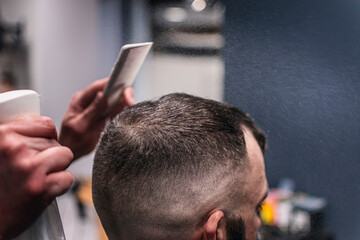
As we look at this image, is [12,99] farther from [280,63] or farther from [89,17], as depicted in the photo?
[89,17]

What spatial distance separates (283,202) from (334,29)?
137cm

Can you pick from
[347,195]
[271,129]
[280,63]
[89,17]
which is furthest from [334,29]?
[89,17]

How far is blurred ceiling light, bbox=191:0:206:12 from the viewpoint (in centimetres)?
110

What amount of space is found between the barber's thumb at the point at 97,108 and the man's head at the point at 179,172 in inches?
16.9

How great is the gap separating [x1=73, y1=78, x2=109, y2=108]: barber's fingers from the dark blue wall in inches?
21.0

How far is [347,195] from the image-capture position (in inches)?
35.1

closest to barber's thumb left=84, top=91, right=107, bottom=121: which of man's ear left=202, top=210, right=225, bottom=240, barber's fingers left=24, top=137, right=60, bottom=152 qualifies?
barber's fingers left=24, top=137, right=60, bottom=152

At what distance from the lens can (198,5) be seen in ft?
3.64

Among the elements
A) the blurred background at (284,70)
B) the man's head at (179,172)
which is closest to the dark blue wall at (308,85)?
the blurred background at (284,70)

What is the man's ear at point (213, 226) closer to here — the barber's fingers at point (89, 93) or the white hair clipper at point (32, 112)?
the white hair clipper at point (32, 112)

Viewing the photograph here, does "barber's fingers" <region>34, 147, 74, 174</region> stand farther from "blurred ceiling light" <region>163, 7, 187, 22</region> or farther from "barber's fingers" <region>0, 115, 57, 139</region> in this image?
"blurred ceiling light" <region>163, 7, 187, 22</region>

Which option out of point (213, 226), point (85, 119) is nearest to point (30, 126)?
point (213, 226)

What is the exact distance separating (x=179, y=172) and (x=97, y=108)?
62 centimetres

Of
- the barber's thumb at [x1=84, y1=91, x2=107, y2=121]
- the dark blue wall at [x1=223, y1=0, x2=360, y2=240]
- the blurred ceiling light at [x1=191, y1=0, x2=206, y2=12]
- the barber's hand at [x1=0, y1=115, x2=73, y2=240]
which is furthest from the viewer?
the barber's thumb at [x1=84, y1=91, x2=107, y2=121]
